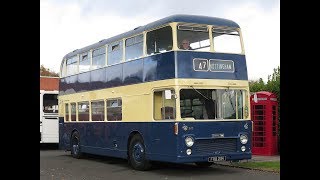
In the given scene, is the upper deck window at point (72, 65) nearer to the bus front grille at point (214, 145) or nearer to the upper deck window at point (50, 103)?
the upper deck window at point (50, 103)

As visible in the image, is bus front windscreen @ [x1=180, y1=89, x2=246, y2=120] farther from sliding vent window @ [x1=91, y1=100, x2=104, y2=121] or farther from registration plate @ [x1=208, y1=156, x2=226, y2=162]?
sliding vent window @ [x1=91, y1=100, x2=104, y2=121]

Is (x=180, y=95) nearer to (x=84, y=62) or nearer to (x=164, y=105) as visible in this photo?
(x=164, y=105)

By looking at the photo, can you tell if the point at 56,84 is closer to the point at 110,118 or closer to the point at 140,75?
the point at 110,118

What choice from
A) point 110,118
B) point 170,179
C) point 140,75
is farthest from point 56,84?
point 170,179

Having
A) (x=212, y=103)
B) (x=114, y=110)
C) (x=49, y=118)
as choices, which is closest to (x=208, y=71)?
(x=212, y=103)

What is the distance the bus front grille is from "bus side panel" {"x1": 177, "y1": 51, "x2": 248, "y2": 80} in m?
1.62

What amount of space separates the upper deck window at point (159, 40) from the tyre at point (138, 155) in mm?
2515

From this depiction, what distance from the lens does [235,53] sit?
1323cm

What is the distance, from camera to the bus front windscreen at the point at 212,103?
12.4 m

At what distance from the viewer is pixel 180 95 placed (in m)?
12.3

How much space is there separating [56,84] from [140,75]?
716 inches

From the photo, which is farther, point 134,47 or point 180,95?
point 134,47

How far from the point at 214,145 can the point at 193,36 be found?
2.85m
